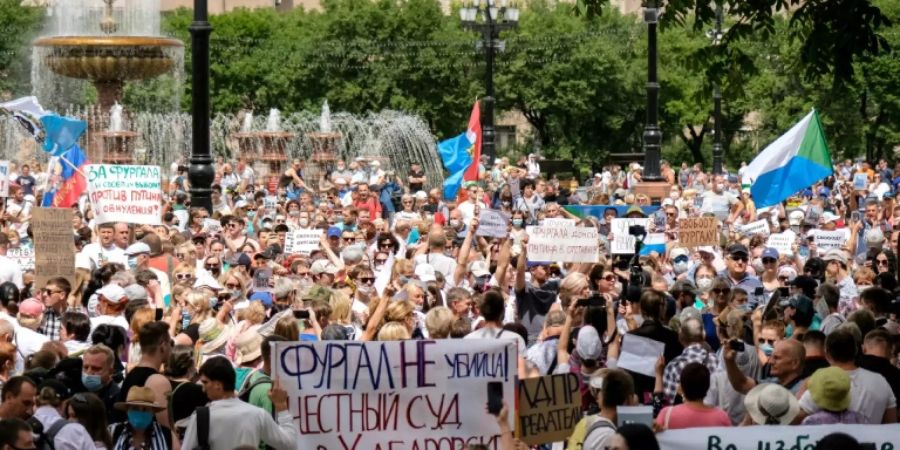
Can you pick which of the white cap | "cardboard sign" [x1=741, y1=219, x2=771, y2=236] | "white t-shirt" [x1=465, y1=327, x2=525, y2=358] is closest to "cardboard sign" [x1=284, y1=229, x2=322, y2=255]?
the white cap

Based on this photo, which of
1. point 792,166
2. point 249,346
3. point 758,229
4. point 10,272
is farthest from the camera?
point 758,229

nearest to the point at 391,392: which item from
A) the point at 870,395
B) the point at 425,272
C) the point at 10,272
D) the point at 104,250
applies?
the point at 870,395

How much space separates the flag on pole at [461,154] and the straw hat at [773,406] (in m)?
17.0

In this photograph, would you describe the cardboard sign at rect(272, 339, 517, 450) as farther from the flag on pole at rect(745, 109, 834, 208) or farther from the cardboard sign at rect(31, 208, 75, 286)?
the flag on pole at rect(745, 109, 834, 208)

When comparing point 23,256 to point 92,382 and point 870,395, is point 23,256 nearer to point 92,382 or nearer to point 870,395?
point 92,382

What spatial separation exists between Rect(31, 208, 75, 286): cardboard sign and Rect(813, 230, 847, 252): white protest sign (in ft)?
26.4

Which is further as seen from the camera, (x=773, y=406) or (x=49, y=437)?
(x=773, y=406)

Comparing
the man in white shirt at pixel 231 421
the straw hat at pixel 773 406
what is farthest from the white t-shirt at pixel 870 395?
the man in white shirt at pixel 231 421

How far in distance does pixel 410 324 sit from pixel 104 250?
232 inches

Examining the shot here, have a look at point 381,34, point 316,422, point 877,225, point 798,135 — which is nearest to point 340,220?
point 798,135

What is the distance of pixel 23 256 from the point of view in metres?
17.8

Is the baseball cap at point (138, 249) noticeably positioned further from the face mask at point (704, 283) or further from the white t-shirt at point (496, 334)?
the white t-shirt at point (496, 334)

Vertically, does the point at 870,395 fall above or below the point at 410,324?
below

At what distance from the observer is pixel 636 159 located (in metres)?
51.0
